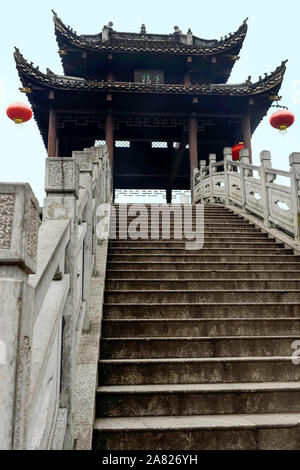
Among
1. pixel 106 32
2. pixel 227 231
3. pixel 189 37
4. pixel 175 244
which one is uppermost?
pixel 189 37

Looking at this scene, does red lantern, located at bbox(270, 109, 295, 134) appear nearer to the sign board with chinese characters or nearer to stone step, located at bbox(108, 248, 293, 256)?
stone step, located at bbox(108, 248, 293, 256)

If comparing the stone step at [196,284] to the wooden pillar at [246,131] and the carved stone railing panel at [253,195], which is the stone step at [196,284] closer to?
the carved stone railing panel at [253,195]

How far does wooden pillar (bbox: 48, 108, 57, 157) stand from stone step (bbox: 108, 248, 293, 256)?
849cm

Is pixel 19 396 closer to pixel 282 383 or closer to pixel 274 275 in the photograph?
pixel 282 383

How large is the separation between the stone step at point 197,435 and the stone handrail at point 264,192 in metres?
3.83

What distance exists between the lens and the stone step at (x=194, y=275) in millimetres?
4602

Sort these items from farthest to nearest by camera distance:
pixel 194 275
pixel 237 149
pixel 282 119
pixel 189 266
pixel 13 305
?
pixel 237 149 → pixel 282 119 → pixel 189 266 → pixel 194 275 → pixel 13 305

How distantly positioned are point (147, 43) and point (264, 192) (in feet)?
37.4

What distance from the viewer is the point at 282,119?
1020cm

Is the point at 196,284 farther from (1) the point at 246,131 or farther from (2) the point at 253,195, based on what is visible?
(1) the point at 246,131

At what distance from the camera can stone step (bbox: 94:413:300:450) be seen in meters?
2.37

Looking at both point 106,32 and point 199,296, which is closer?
point 199,296

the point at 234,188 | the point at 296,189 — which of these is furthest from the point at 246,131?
the point at 296,189

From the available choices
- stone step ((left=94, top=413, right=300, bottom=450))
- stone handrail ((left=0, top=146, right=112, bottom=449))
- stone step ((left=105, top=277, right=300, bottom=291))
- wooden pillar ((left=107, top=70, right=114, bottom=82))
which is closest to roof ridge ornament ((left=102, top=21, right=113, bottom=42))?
wooden pillar ((left=107, top=70, right=114, bottom=82))
